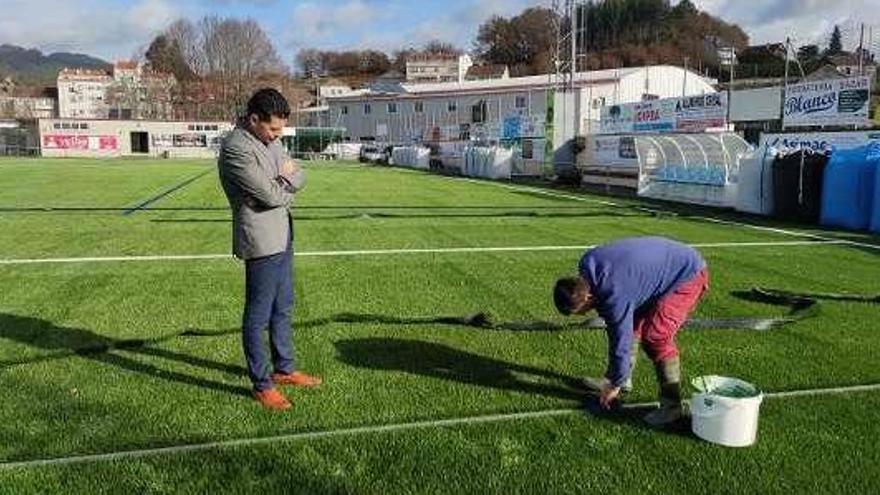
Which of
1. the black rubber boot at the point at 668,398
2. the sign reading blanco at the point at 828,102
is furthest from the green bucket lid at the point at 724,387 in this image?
the sign reading blanco at the point at 828,102

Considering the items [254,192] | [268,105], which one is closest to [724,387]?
[254,192]

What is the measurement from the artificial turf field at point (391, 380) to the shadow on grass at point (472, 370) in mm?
28

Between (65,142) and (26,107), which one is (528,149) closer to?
(65,142)

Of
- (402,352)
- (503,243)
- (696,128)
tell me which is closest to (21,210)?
(503,243)

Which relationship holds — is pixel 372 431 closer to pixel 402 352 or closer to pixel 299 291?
pixel 402 352

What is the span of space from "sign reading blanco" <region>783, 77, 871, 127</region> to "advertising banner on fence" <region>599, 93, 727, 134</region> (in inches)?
149

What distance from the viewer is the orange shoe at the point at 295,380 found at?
6.07 meters

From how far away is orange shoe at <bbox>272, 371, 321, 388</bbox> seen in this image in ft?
Result: 19.9

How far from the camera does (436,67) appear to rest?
158500mm

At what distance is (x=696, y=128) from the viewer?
1133 inches

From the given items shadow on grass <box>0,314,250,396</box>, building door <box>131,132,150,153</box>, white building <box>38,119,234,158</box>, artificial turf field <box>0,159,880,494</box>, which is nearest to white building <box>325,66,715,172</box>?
white building <box>38,119,234,158</box>

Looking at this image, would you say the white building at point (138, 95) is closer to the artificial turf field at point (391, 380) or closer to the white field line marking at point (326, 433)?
the artificial turf field at point (391, 380)

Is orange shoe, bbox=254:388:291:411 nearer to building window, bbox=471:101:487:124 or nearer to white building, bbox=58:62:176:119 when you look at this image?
building window, bbox=471:101:487:124

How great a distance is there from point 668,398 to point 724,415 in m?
0.46
